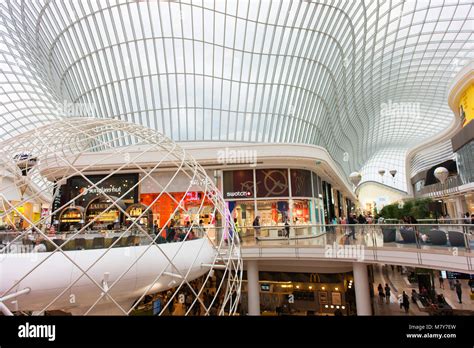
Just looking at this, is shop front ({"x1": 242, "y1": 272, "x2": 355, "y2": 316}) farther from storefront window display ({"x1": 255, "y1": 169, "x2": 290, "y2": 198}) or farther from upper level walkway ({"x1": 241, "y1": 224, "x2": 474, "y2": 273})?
storefront window display ({"x1": 255, "y1": 169, "x2": 290, "y2": 198})

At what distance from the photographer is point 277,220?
59.8 feet

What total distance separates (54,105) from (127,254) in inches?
1269

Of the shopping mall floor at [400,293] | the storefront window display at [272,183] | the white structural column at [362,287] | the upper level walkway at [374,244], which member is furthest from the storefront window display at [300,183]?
the shopping mall floor at [400,293]

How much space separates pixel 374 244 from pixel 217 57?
1919 cm

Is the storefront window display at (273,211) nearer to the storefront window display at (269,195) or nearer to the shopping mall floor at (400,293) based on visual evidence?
the storefront window display at (269,195)

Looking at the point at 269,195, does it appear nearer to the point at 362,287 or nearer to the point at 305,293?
the point at 305,293

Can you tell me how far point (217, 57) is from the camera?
77.9 ft

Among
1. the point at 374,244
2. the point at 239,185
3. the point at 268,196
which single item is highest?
the point at 239,185

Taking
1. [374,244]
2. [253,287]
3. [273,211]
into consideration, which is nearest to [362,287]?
[374,244]

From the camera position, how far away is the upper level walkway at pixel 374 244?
8031 millimetres

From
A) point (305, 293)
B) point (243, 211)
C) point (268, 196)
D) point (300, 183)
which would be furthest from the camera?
point (300, 183)

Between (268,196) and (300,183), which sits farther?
(300,183)

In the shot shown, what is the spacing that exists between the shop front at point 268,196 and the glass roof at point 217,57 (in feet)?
32.0

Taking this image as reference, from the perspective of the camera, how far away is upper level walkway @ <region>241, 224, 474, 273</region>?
8.03m
